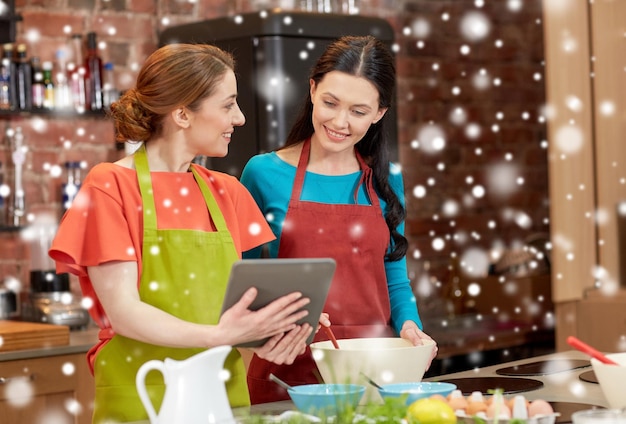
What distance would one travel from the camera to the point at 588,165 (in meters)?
3.40

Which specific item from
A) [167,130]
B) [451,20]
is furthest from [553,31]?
[167,130]

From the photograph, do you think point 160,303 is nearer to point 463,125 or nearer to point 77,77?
point 77,77

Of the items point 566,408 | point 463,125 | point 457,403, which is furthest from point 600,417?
point 463,125

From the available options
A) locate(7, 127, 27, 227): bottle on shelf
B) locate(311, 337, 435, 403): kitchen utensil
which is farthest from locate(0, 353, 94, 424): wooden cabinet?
locate(311, 337, 435, 403): kitchen utensil

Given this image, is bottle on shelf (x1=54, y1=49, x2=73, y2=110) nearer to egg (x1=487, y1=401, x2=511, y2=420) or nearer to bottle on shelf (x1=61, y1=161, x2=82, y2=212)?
bottle on shelf (x1=61, y1=161, x2=82, y2=212)

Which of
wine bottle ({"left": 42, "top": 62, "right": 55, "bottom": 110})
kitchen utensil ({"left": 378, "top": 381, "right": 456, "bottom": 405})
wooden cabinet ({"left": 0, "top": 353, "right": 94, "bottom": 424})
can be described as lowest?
wooden cabinet ({"left": 0, "top": 353, "right": 94, "bottom": 424})

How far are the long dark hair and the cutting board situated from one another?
0.89 meters

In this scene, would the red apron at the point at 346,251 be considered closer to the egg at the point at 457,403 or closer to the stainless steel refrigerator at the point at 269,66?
the egg at the point at 457,403

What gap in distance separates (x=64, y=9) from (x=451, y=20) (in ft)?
5.20

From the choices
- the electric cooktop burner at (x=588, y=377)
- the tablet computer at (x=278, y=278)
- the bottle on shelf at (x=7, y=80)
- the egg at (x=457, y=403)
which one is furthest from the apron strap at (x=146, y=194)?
the bottle on shelf at (x=7, y=80)

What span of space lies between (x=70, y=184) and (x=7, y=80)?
0.36 metres

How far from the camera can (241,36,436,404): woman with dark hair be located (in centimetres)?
213

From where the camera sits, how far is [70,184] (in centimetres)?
317

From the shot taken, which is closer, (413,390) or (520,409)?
(520,409)
